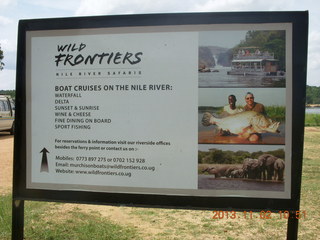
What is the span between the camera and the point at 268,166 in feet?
9.55

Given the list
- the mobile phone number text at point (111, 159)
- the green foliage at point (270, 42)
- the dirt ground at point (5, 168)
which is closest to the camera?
the green foliage at point (270, 42)

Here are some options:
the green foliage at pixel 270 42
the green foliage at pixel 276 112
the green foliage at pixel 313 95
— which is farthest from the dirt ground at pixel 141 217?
the green foliage at pixel 313 95

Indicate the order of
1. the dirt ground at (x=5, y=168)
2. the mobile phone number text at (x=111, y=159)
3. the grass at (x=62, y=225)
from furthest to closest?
the dirt ground at (x=5, y=168)
the grass at (x=62, y=225)
the mobile phone number text at (x=111, y=159)

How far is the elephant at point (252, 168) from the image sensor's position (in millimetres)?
2926

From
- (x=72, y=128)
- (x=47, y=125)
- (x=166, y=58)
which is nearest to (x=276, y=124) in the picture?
(x=166, y=58)

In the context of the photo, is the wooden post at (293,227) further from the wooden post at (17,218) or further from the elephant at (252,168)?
the wooden post at (17,218)

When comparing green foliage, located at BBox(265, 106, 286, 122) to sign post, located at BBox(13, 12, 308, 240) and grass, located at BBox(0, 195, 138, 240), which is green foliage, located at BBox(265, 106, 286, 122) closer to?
sign post, located at BBox(13, 12, 308, 240)

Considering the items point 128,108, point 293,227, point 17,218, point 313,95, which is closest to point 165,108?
point 128,108

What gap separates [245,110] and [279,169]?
0.60 meters

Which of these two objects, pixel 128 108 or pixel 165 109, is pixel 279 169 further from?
pixel 128 108

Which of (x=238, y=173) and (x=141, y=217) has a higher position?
(x=238, y=173)

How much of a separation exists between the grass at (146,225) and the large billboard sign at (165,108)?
46.4 inches

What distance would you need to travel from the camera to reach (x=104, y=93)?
3104 millimetres

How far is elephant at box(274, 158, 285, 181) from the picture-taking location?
2.90 metres
